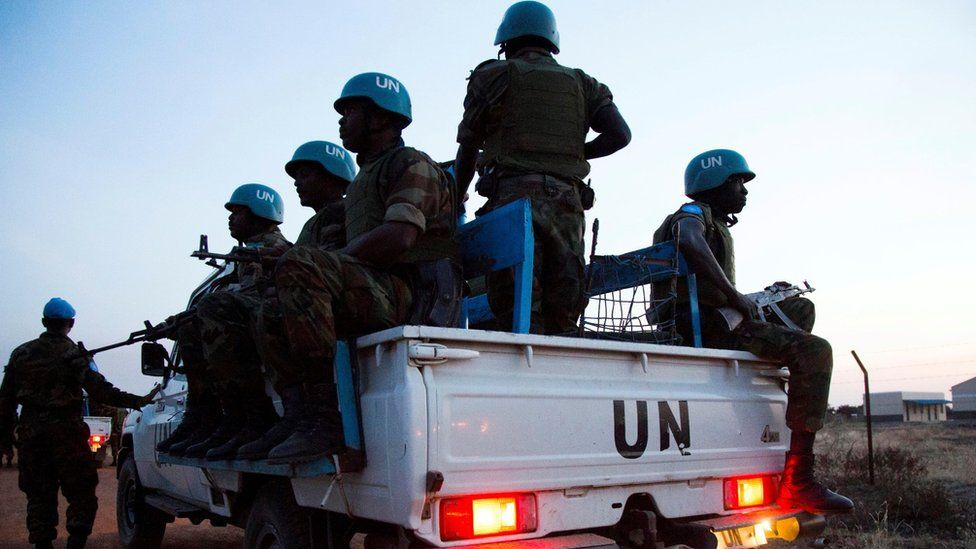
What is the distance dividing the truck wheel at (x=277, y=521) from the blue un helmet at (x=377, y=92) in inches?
77.4

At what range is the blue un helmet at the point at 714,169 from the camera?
5.08 m

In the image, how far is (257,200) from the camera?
6398 mm

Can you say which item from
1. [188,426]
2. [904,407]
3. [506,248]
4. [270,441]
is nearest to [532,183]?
[506,248]

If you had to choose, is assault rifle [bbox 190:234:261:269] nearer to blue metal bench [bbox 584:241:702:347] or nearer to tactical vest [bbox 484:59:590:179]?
tactical vest [bbox 484:59:590:179]

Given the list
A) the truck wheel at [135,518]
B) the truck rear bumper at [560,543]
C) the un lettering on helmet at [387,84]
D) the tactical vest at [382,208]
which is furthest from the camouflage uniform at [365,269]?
the truck wheel at [135,518]

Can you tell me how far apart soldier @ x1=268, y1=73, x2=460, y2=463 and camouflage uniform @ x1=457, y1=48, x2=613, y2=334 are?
537 mm

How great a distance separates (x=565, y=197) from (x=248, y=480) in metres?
2.28

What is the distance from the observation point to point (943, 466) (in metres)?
11.9

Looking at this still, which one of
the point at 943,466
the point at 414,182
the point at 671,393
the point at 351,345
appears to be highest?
the point at 414,182

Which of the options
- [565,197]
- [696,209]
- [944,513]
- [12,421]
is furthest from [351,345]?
[944,513]

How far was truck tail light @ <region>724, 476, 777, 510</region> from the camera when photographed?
12.0 feet

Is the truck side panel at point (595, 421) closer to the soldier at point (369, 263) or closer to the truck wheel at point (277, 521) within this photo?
the soldier at point (369, 263)

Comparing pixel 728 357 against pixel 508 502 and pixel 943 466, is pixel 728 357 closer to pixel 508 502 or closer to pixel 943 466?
pixel 508 502

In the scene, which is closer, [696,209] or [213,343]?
[213,343]
